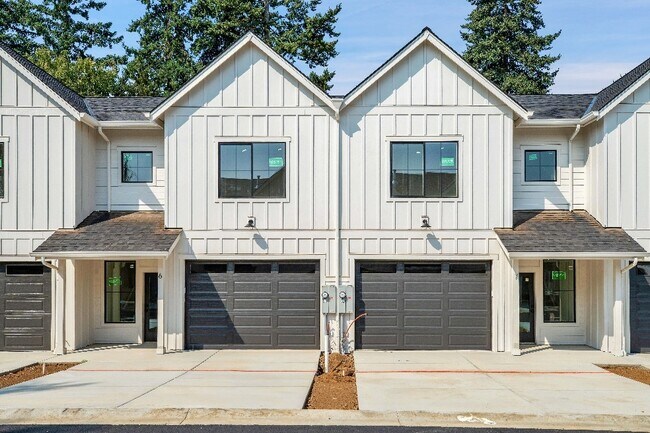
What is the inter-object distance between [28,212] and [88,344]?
3.74 metres

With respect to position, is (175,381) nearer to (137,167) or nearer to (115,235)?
(115,235)

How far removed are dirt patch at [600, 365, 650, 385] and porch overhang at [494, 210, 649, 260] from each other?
2.49 metres

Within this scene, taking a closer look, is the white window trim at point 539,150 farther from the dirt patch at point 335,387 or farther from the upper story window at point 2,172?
the upper story window at point 2,172

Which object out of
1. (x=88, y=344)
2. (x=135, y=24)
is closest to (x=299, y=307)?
(x=88, y=344)

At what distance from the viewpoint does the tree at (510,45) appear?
3591 cm

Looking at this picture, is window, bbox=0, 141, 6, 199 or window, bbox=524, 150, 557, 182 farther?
window, bbox=524, 150, 557, 182

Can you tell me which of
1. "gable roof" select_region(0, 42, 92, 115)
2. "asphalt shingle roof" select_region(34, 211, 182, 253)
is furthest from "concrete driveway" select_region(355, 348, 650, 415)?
"gable roof" select_region(0, 42, 92, 115)

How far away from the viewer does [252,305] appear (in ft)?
50.3

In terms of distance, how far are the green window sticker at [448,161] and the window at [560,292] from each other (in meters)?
3.82

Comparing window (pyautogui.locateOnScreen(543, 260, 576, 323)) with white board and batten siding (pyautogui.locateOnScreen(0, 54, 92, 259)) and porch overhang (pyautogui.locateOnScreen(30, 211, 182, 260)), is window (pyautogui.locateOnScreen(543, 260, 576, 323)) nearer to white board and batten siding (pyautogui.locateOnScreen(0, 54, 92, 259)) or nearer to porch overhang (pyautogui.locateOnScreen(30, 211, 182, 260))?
porch overhang (pyautogui.locateOnScreen(30, 211, 182, 260))

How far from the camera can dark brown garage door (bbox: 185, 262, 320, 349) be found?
15289mm

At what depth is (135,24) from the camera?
123ft

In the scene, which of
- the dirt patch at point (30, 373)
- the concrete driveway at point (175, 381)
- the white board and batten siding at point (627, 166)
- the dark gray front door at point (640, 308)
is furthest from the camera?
the white board and batten siding at point (627, 166)

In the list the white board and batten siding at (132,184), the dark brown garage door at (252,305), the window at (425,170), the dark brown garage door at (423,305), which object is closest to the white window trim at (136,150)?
the white board and batten siding at (132,184)
